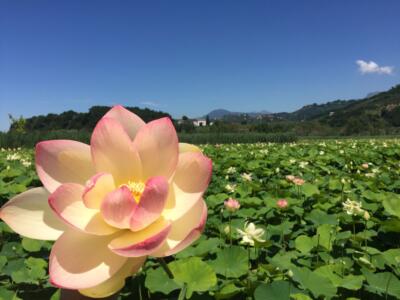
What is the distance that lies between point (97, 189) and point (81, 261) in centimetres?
12

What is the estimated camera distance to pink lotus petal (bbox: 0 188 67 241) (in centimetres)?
62

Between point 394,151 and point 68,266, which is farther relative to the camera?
point 394,151

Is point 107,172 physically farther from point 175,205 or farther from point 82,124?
point 82,124

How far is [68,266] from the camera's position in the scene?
581 millimetres

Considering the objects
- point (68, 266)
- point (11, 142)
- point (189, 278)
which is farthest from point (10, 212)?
point (11, 142)

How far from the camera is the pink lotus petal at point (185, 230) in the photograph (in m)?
0.57

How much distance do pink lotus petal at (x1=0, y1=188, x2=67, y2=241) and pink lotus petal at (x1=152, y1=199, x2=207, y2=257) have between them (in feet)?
0.57

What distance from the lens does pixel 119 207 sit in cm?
59

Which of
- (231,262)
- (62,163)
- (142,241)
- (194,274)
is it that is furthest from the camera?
(231,262)

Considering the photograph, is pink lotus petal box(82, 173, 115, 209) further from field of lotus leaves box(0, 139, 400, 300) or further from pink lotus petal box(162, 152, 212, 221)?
field of lotus leaves box(0, 139, 400, 300)

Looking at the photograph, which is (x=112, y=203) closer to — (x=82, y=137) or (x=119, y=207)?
(x=119, y=207)

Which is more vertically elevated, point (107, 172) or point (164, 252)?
point (107, 172)

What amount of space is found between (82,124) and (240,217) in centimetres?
5657

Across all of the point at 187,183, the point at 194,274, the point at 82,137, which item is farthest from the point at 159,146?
the point at 82,137
